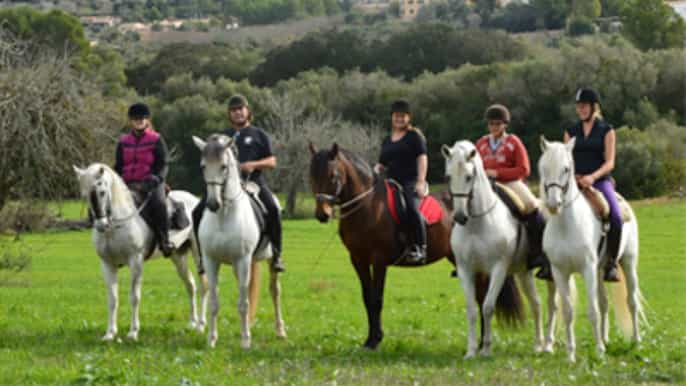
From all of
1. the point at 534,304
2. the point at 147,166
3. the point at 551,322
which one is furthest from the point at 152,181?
the point at 551,322

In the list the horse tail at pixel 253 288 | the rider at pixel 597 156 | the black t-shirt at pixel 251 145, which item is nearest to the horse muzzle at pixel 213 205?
the black t-shirt at pixel 251 145

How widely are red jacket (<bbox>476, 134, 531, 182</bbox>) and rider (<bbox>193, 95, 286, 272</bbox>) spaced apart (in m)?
2.82

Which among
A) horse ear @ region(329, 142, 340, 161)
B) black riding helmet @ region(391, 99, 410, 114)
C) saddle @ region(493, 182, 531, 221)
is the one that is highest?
black riding helmet @ region(391, 99, 410, 114)

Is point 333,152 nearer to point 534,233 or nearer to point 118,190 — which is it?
point 534,233

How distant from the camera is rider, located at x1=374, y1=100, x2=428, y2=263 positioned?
45.8 ft

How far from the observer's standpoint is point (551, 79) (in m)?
77.6

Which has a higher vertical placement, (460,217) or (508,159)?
(508,159)

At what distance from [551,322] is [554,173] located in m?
2.47

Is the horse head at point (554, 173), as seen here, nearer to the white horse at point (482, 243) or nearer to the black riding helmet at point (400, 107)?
the white horse at point (482, 243)

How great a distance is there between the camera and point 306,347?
13.8 metres

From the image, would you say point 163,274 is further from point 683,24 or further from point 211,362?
point 683,24

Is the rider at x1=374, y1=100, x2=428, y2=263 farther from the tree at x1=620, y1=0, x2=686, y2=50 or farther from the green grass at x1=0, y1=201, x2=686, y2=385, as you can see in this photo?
the tree at x1=620, y1=0, x2=686, y2=50

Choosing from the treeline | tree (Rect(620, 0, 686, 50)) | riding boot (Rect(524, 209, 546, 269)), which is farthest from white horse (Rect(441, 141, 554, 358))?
tree (Rect(620, 0, 686, 50))

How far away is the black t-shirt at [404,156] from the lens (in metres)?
14.1
